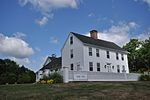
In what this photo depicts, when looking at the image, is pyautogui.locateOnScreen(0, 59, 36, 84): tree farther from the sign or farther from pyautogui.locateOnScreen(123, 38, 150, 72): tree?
the sign

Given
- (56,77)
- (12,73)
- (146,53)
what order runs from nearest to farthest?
(56,77), (146,53), (12,73)

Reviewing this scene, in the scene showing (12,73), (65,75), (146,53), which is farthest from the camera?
(12,73)

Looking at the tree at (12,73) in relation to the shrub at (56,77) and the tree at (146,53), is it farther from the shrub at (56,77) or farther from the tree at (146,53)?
the shrub at (56,77)

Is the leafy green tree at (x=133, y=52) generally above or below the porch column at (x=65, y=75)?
above

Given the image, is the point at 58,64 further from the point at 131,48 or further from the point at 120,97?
the point at 120,97

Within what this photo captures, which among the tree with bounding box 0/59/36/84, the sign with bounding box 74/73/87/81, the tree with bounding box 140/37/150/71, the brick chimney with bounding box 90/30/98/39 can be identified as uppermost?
the brick chimney with bounding box 90/30/98/39

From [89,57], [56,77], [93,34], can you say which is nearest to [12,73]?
[93,34]

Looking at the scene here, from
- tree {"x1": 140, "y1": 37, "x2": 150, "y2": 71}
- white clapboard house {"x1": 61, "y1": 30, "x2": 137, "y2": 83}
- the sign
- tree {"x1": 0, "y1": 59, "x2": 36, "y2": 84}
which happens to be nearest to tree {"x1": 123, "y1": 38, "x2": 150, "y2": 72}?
tree {"x1": 140, "y1": 37, "x2": 150, "y2": 71}

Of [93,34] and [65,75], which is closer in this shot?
[65,75]

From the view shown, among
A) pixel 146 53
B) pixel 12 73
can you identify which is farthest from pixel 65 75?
pixel 12 73

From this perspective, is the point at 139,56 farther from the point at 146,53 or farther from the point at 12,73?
the point at 12,73

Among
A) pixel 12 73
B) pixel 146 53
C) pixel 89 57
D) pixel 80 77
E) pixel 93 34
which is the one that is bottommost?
pixel 80 77

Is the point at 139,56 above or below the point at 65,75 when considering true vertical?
above

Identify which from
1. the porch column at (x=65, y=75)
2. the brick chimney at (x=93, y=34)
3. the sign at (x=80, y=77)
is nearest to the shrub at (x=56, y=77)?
the porch column at (x=65, y=75)
